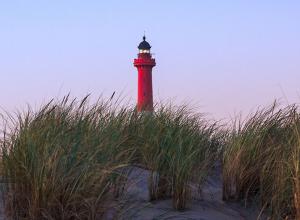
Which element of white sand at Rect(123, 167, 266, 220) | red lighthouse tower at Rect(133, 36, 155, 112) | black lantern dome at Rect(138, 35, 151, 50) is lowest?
white sand at Rect(123, 167, 266, 220)

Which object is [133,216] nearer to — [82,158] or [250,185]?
[82,158]

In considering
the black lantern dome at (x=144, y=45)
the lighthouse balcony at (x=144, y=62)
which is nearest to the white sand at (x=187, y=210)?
the lighthouse balcony at (x=144, y=62)

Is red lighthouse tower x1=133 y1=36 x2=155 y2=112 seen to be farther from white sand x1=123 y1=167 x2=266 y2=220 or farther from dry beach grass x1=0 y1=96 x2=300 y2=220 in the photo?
white sand x1=123 y1=167 x2=266 y2=220

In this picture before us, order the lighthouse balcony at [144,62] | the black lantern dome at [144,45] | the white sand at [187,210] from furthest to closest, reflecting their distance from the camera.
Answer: the black lantern dome at [144,45] → the lighthouse balcony at [144,62] → the white sand at [187,210]

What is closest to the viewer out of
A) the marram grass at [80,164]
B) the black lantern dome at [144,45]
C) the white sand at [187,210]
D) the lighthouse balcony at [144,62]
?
the marram grass at [80,164]

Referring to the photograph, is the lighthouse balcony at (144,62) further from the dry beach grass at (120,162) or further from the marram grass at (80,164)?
the marram grass at (80,164)

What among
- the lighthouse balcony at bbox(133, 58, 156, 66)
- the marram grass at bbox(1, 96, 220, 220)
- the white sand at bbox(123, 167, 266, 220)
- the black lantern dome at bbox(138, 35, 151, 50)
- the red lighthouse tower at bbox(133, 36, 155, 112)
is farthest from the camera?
the black lantern dome at bbox(138, 35, 151, 50)

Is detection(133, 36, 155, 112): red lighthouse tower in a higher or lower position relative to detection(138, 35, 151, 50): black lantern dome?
lower

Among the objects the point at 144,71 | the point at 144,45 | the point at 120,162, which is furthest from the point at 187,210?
the point at 144,45

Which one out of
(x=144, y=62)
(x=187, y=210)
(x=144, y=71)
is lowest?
(x=187, y=210)

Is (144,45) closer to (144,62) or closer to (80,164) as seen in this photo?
(144,62)

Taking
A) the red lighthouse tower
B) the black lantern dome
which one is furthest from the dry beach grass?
the black lantern dome

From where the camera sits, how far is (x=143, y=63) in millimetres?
23078

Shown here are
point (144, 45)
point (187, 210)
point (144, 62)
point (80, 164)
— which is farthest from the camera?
point (144, 45)
